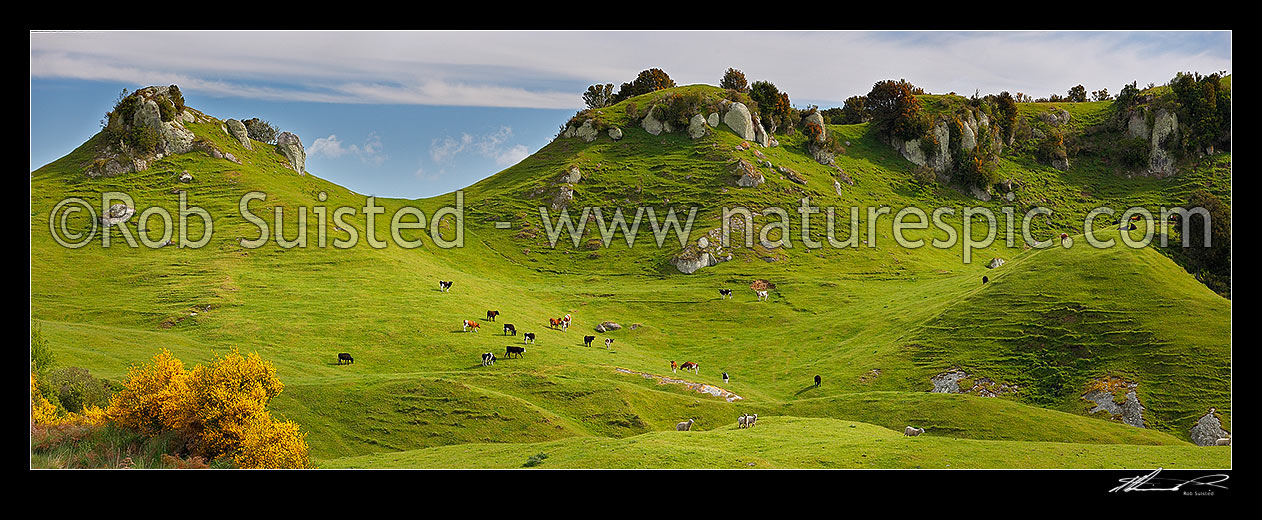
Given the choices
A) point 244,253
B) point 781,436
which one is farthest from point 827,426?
point 244,253

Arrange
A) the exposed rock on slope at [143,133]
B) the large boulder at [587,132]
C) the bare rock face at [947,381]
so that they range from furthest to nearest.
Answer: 1. the large boulder at [587,132]
2. the exposed rock on slope at [143,133]
3. the bare rock face at [947,381]

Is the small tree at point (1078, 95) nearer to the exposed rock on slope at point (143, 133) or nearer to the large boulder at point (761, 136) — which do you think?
the large boulder at point (761, 136)

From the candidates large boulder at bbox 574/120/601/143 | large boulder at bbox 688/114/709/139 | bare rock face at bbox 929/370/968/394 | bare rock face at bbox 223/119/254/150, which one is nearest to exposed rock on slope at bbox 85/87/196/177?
bare rock face at bbox 223/119/254/150

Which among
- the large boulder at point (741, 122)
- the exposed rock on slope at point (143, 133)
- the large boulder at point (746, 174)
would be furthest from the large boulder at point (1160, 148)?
the exposed rock on slope at point (143, 133)

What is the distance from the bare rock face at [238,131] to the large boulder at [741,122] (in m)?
77.2

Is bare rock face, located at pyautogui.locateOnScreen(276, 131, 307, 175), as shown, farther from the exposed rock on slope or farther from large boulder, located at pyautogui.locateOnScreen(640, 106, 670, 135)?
large boulder, located at pyautogui.locateOnScreen(640, 106, 670, 135)

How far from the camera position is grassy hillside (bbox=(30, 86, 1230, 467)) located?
40188mm

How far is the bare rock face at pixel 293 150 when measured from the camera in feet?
381

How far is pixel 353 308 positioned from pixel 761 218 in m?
58.6

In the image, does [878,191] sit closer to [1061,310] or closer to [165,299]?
[1061,310]

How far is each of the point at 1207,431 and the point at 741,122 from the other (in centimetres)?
9504
